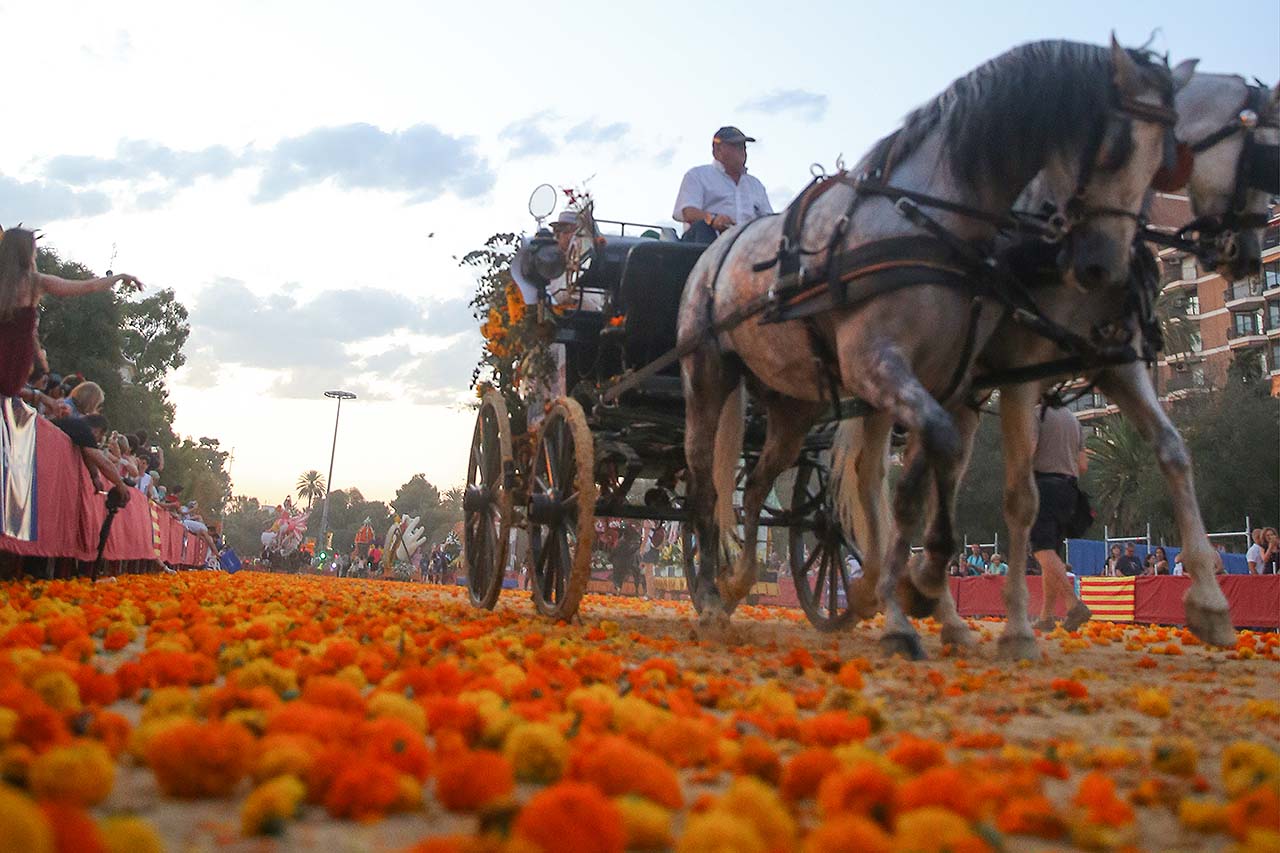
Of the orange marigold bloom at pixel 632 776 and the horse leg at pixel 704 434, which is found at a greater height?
the horse leg at pixel 704 434

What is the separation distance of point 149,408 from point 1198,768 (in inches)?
1840

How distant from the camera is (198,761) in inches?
70.4

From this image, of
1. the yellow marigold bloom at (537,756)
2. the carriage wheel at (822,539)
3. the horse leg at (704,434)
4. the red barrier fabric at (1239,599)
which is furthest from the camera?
the red barrier fabric at (1239,599)

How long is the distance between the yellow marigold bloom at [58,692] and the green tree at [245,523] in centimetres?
11429

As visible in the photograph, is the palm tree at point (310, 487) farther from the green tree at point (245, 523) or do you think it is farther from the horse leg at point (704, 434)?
the horse leg at point (704, 434)

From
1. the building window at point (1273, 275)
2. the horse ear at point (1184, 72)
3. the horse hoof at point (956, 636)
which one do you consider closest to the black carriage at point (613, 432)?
the horse hoof at point (956, 636)

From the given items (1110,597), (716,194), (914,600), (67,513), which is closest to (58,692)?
(914,600)

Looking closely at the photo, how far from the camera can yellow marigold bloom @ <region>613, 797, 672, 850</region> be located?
159cm

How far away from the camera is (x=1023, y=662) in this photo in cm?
485

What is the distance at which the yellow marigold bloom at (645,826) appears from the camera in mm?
1593

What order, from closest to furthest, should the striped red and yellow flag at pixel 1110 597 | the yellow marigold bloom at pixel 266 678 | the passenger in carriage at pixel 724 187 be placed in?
the yellow marigold bloom at pixel 266 678 → the passenger in carriage at pixel 724 187 → the striped red and yellow flag at pixel 1110 597

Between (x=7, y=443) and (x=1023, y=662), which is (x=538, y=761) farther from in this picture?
(x=7, y=443)

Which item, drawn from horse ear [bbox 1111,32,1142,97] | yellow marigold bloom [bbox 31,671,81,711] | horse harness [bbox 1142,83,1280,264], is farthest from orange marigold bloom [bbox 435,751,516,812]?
horse harness [bbox 1142,83,1280,264]

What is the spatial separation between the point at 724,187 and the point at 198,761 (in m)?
6.84
